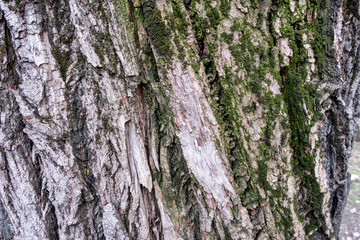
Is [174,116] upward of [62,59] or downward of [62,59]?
downward

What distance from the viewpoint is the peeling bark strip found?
1.12m

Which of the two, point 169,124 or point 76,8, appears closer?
point 76,8

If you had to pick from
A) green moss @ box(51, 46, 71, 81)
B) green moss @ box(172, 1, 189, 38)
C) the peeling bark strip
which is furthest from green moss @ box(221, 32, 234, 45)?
green moss @ box(51, 46, 71, 81)

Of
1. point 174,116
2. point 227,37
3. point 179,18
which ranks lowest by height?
point 174,116

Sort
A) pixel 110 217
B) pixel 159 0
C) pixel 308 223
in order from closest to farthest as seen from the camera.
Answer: pixel 159 0
pixel 110 217
pixel 308 223

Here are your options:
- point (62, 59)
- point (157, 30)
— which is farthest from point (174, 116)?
point (62, 59)

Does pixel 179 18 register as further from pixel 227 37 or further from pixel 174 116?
pixel 174 116

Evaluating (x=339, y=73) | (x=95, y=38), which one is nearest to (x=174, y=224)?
(x=95, y=38)

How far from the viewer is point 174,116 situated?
1180mm

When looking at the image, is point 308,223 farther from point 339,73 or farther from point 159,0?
point 159,0

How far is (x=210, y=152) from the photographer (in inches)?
46.9

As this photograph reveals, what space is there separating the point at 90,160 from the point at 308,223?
4.08ft

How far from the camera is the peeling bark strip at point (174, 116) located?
3.69 feet

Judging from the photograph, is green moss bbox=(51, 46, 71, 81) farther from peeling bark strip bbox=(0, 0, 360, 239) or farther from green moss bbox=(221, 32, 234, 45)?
green moss bbox=(221, 32, 234, 45)
